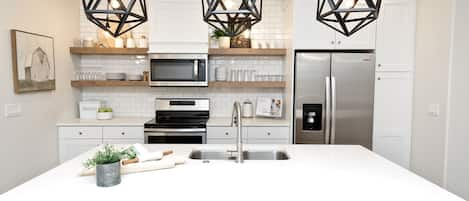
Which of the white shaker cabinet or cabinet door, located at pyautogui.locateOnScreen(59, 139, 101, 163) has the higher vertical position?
the white shaker cabinet

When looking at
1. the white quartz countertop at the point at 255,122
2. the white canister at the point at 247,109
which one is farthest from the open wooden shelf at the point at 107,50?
the white canister at the point at 247,109

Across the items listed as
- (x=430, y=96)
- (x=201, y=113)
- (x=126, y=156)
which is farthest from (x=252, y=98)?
(x=126, y=156)

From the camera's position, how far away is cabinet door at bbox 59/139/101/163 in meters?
3.56

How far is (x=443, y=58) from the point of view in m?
2.96

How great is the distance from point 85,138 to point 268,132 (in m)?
2.04

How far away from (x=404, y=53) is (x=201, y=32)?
2267mm

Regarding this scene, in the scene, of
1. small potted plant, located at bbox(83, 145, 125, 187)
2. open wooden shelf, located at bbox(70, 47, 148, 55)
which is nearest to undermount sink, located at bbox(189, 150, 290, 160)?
small potted plant, located at bbox(83, 145, 125, 187)

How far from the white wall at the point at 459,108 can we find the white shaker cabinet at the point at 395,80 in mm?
662

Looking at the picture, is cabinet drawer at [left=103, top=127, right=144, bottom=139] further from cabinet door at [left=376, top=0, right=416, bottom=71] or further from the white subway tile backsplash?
cabinet door at [left=376, top=0, right=416, bottom=71]

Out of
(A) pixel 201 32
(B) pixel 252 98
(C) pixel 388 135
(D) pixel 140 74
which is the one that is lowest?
(C) pixel 388 135

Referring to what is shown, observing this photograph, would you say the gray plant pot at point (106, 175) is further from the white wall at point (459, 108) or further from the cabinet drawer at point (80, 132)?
the white wall at point (459, 108)

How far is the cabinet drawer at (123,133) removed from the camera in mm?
3570

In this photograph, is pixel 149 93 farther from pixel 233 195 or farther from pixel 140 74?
pixel 233 195

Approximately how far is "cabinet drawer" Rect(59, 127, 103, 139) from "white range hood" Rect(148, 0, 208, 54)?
3.59 ft
